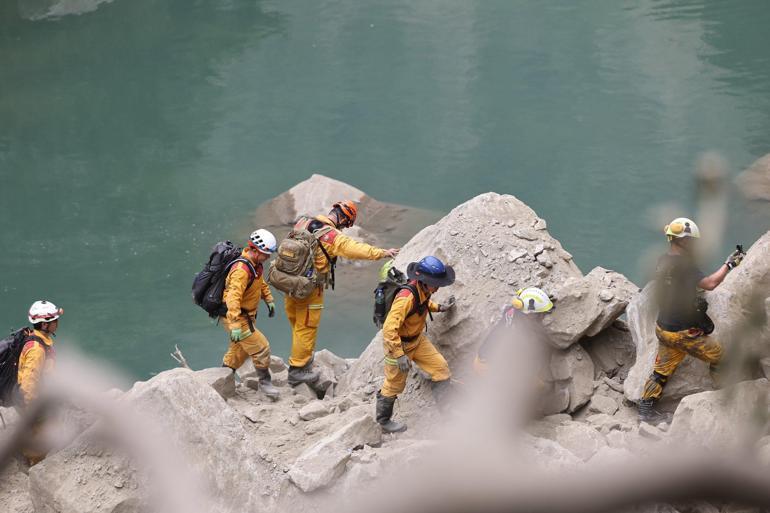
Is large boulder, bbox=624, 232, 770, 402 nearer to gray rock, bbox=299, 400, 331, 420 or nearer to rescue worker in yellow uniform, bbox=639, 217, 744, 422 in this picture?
rescue worker in yellow uniform, bbox=639, 217, 744, 422

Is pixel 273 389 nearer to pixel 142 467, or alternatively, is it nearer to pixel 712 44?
pixel 142 467

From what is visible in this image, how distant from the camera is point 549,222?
19188mm

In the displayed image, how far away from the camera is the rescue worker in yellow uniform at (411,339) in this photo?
841 centimetres

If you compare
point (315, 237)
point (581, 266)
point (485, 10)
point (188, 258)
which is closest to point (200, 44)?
point (485, 10)

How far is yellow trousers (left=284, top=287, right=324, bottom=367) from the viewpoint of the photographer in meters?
10.2

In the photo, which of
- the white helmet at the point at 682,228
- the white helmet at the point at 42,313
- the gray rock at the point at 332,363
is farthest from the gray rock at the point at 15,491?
the white helmet at the point at 682,228

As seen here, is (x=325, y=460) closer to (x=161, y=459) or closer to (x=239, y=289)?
(x=161, y=459)

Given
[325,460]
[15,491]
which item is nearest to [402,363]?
[325,460]

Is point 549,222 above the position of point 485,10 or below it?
below

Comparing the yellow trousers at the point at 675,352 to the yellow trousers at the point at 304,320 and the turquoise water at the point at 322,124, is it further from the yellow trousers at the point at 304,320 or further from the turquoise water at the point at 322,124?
the turquoise water at the point at 322,124

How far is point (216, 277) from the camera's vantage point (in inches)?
382

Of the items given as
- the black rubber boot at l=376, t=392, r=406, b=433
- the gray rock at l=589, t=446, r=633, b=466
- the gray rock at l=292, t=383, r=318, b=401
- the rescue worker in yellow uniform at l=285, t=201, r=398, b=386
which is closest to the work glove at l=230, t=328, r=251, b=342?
the rescue worker in yellow uniform at l=285, t=201, r=398, b=386

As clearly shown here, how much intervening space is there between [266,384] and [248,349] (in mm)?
541

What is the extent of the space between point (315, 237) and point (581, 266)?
29.1ft
